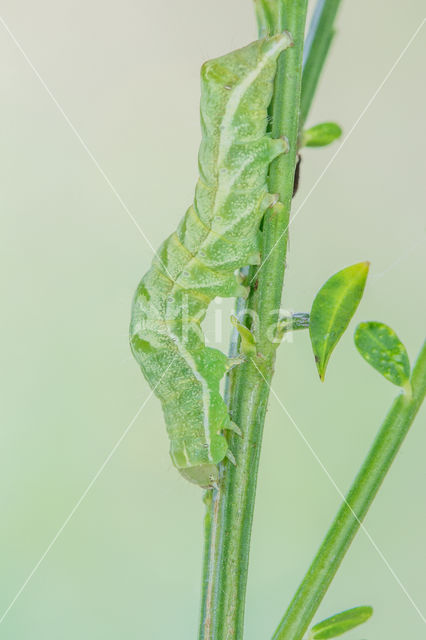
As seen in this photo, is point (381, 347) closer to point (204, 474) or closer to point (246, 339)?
point (246, 339)

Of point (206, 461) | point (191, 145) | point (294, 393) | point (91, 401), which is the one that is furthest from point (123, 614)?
point (206, 461)

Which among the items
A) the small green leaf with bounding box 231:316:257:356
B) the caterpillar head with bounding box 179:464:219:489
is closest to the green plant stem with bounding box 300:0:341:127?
the small green leaf with bounding box 231:316:257:356

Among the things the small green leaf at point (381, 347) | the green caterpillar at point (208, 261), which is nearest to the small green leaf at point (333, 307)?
the small green leaf at point (381, 347)

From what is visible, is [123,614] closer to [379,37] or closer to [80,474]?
[80,474]

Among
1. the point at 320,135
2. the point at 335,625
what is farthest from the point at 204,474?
the point at 320,135

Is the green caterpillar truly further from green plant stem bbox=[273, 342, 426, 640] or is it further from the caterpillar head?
green plant stem bbox=[273, 342, 426, 640]
